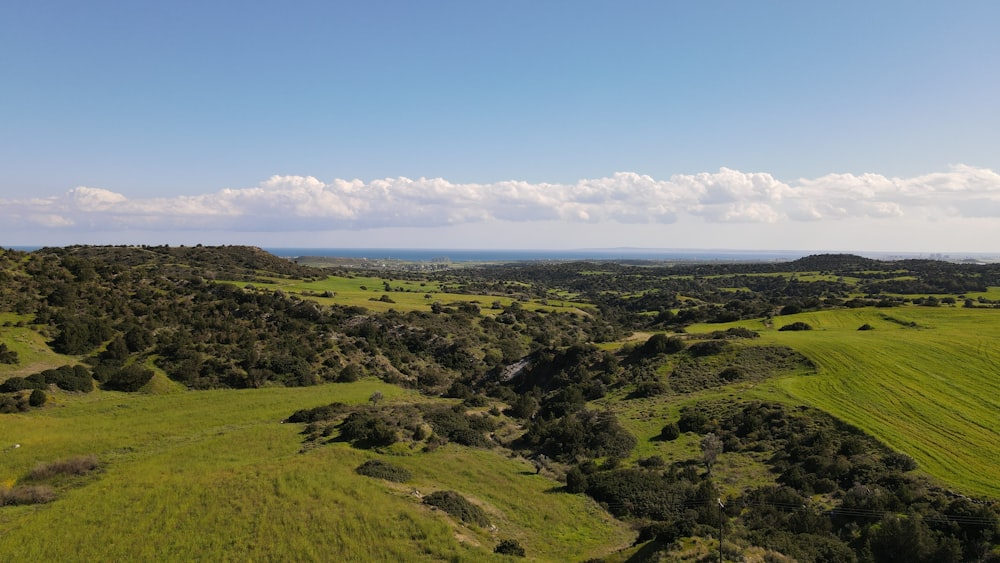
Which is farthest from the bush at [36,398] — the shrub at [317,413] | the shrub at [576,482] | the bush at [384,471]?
the shrub at [576,482]

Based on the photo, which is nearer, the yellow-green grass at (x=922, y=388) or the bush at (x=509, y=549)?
the bush at (x=509, y=549)

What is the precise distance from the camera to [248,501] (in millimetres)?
19484

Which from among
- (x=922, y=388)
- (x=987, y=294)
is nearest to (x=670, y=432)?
(x=922, y=388)

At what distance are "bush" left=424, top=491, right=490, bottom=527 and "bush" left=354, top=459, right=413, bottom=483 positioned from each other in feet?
8.45

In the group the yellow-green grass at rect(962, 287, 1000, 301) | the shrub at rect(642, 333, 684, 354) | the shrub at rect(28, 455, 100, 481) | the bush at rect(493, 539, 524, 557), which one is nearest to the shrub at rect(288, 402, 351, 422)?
the shrub at rect(28, 455, 100, 481)

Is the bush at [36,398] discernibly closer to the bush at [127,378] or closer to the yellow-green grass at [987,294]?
the bush at [127,378]

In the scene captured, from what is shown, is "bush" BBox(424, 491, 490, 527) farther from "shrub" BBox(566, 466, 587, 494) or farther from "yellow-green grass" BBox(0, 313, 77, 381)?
"yellow-green grass" BBox(0, 313, 77, 381)

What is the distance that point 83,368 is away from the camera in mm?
37000

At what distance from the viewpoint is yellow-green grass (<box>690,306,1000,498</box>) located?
2234cm

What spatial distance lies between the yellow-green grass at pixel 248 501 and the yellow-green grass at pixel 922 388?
53.5ft

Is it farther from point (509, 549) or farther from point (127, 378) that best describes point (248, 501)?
point (127, 378)

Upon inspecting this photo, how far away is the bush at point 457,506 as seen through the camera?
20.5 m

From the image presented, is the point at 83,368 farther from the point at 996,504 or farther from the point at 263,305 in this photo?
the point at 996,504

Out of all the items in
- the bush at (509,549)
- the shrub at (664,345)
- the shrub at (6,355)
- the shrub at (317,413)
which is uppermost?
the shrub at (6,355)
